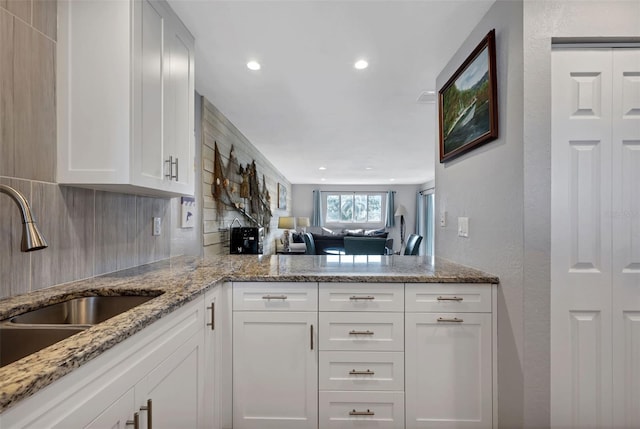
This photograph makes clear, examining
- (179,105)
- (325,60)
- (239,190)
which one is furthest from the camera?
(239,190)

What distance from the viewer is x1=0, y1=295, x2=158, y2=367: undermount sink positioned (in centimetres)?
92

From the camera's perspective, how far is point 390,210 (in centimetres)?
979

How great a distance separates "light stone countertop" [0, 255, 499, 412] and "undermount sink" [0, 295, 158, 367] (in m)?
0.03

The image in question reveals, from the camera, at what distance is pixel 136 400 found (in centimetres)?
86

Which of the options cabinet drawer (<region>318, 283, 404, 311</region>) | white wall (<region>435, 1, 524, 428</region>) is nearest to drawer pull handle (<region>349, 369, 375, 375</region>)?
cabinet drawer (<region>318, 283, 404, 311</region>)

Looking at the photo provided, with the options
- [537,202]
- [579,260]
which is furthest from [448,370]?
[537,202]

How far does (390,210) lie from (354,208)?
1.17 m

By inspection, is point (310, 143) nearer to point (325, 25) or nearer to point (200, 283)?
point (325, 25)

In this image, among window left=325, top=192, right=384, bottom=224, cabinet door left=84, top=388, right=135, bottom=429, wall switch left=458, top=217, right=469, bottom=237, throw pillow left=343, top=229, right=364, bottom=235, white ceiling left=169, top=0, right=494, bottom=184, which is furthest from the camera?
window left=325, top=192, right=384, bottom=224

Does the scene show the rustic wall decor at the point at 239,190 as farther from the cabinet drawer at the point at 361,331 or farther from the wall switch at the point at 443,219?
the wall switch at the point at 443,219

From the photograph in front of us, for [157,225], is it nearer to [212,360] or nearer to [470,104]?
[212,360]

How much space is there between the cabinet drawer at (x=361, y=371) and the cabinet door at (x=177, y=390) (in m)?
0.61

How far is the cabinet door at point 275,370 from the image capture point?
1568 mm

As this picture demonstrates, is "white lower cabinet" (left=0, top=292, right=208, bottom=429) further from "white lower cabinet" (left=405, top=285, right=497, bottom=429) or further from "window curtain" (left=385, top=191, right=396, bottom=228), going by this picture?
"window curtain" (left=385, top=191, right=396, bottom=228)
